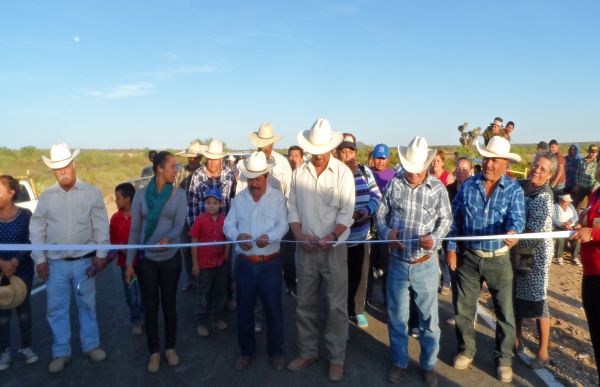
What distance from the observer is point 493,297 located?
164 inches

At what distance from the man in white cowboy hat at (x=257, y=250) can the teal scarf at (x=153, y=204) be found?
71 cm

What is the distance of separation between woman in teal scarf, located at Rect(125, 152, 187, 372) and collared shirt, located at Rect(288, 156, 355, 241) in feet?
4.23

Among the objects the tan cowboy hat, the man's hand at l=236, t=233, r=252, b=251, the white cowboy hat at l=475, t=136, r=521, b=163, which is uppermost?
the white cowboy hat at l=475, t=136, r=521, b=163

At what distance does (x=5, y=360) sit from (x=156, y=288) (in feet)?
6.07

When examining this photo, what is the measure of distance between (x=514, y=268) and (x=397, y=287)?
1240 mm

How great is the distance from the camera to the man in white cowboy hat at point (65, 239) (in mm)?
4379

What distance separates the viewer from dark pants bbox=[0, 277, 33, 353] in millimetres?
4465

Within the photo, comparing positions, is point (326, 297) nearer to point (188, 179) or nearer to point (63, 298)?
point (63, 298)

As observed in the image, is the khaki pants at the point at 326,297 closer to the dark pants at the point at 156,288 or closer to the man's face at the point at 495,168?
the dark pants at the point at 156,288

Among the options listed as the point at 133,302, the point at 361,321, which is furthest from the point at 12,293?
the point at 361,321

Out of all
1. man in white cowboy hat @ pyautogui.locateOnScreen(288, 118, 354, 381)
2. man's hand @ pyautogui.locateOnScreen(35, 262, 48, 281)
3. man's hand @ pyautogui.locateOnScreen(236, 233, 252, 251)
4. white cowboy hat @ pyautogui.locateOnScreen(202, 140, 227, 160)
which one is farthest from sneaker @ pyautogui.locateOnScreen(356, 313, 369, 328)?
man's hand @ pyautogui.locateOnScreen(35, 262, 48, 281)

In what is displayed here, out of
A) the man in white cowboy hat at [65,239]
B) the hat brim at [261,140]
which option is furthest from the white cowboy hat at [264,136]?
the man in white cowboy hat at [65,239]

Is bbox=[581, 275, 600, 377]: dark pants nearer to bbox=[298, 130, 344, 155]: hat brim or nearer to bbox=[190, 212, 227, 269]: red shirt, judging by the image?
bbox=[298, 130, 344, 155]: hat brim

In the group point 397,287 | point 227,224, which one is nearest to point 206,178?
point 227,224
